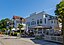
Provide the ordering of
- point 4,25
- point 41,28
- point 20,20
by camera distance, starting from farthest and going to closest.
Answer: point 4,25
point 20,20
point 41,28

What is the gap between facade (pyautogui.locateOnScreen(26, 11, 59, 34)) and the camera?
52862 mm

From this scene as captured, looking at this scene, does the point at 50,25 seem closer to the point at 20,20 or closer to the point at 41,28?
the point at 41,28

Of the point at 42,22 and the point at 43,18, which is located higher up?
the point at 43,18

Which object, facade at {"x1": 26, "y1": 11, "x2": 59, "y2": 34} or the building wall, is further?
the building wall

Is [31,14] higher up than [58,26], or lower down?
higher up

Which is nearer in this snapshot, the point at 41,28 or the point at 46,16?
the point at 41,28

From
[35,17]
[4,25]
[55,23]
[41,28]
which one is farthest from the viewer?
[4,25]

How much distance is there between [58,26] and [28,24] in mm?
14686

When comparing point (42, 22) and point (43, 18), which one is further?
point (42, 22)

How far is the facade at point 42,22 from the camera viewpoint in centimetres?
5286

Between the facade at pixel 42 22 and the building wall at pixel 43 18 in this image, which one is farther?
the building wall at pixel 43 18

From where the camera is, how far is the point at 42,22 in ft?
192

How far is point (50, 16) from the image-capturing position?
58531 millimetres

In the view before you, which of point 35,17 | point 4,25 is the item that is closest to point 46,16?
point 35,17
